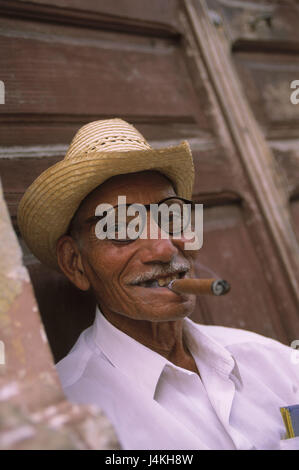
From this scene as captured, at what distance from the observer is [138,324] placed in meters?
1.15

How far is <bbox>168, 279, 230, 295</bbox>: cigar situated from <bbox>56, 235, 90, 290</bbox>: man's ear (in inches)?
13.7

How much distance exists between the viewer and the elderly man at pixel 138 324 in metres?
0.98

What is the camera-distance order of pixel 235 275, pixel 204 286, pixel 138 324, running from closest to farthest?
pixel 204 286 → pixel 138 324 → pixel 235 275

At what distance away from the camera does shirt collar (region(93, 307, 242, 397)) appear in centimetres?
104

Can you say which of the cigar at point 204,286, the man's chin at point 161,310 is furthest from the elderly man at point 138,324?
the cigar at point 204,286

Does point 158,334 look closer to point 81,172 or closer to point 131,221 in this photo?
point 131,221

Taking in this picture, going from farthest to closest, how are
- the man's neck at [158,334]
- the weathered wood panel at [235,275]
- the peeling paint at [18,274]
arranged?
the weathered wood panel at [235,275] < the man's neck at [158,334] < the peeling paint at [18,274]

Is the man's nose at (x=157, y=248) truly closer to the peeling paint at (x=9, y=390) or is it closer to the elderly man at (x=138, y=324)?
the elderly man at (x=138, y=324)

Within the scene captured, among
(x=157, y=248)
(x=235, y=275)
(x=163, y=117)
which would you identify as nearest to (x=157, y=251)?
(x=157, y=248)

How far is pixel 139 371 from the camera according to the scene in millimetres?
1047

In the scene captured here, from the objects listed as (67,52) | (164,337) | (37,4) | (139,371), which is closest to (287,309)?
(164,337)

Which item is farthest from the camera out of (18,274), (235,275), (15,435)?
(235,275)

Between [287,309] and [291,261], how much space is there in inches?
8.6

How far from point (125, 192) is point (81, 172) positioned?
141mm
